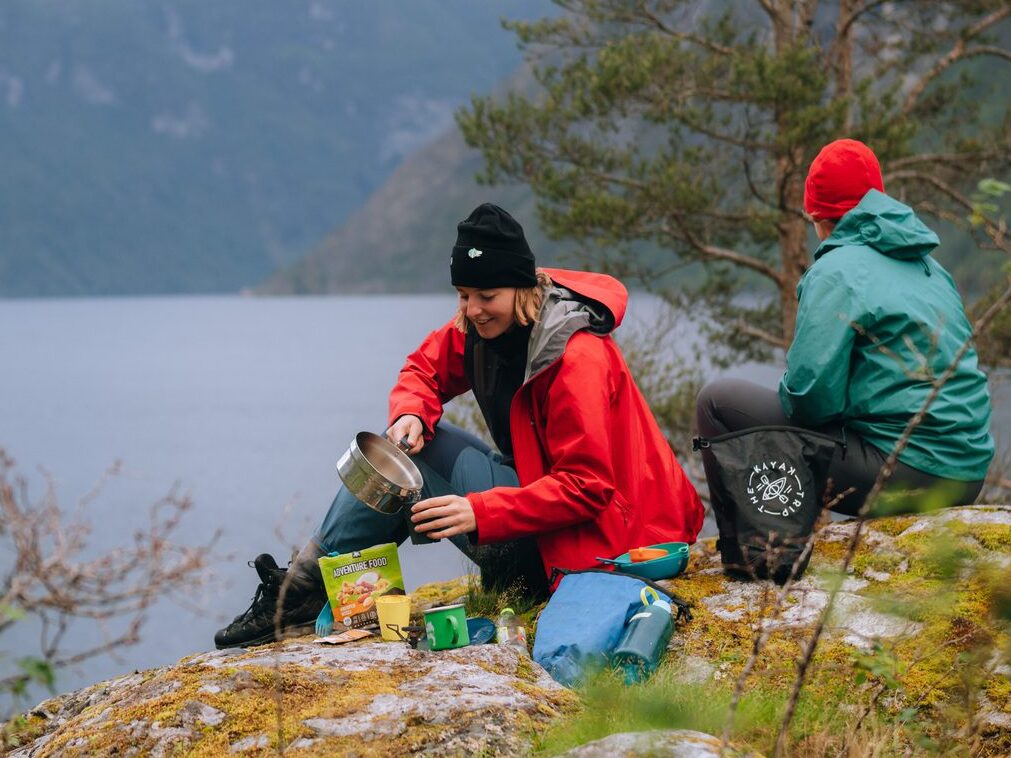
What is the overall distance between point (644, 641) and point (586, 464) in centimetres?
57

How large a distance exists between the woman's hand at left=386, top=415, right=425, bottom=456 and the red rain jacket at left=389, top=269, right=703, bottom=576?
2.3 inches

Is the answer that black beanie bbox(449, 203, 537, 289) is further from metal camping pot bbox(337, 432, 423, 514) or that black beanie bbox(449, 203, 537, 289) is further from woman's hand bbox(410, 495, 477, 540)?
woman's hand bbox(410, 495, 477, 540)

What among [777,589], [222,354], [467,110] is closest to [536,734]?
[777,589]

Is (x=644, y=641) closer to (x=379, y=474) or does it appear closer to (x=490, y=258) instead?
(x=379, y=474)

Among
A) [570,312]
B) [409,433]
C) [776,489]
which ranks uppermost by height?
[570,312]

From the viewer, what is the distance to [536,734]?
8.91 feet

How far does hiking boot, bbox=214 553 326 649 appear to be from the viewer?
3875 millimetres

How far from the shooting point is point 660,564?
150 inches

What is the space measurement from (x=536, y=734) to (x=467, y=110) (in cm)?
1140

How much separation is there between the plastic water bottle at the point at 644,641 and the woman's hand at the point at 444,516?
563 millimetres

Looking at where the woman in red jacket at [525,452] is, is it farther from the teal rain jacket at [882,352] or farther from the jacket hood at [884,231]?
the jacket hood at [884,231]

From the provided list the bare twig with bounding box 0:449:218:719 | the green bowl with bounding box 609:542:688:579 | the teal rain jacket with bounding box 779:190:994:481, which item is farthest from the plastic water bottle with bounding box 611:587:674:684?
the bare twig with bounding box 0:449:218:719

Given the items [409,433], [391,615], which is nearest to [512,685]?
[391,615]

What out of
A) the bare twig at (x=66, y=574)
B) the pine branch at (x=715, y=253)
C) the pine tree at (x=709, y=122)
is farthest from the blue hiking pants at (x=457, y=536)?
the pine branch at (x=715, y=253)
